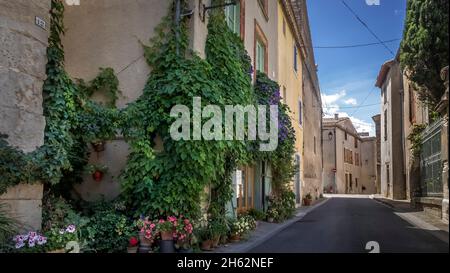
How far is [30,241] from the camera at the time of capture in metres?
5.58

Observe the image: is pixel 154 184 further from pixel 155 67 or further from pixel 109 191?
pixel 155 67

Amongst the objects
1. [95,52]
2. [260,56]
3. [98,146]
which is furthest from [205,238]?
[260,56]

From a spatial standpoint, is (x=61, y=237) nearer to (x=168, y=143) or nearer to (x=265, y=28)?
(x=168, y=143)

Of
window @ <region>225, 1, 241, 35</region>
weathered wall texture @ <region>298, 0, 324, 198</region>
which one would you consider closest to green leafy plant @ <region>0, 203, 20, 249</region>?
→ window @ <region>225, 1, 241, 35</region>

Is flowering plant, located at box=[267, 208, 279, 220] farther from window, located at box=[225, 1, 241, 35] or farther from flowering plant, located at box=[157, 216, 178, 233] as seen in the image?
flowering plant, located at box=[157, 216, 178, 233]

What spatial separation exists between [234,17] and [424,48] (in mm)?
6308

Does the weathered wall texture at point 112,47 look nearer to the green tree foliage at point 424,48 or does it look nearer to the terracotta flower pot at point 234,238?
the terracotta flower pot at point 234,238

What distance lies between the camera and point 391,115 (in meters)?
27.0

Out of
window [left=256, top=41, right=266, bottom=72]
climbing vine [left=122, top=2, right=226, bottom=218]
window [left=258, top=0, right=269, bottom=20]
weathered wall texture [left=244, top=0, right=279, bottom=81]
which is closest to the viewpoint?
climbing vine [left=122, top=2, right=226, bottom=218]

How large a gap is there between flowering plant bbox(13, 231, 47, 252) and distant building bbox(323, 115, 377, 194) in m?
37.5

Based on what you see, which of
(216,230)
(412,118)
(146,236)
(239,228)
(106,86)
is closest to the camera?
(146,236)

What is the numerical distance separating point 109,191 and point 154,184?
1165 mm

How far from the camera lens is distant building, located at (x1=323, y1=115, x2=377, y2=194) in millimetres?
45312

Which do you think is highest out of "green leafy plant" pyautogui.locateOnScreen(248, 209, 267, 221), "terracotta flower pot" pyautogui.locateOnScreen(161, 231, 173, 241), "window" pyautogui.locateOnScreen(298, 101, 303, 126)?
"window" pyautogui.locateOnScreen(298, 101, 303, 126)
